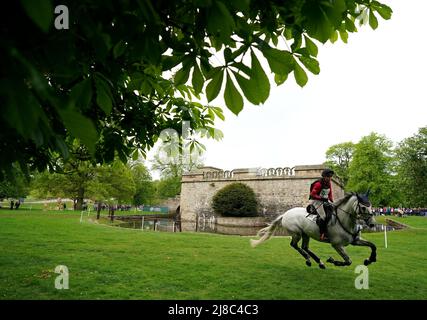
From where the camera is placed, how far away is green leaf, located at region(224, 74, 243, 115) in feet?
4.80

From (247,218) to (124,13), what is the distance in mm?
28707

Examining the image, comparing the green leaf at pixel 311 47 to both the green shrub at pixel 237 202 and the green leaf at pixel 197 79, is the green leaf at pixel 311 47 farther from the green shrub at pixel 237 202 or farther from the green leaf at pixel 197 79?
the green shrub at pixel 237 202

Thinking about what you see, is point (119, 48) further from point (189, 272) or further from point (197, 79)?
point (189, 272)

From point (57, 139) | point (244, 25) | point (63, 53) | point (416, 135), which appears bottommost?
point (57, 139)

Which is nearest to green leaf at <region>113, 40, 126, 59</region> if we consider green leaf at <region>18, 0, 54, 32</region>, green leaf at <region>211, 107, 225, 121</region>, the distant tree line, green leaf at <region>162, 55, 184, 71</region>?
green leaf at <region>162, 55, 184, 71</region>

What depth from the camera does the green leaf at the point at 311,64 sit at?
1.75 metres

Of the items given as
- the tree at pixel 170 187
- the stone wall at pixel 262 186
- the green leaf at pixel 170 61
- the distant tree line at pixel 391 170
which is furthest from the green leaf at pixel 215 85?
the tree at pixel 170 187

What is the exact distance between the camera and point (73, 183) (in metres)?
35.8

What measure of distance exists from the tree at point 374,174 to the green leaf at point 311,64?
143 feet

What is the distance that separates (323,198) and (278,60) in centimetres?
506

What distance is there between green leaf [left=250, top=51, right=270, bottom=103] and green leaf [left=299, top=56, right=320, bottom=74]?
50 cm

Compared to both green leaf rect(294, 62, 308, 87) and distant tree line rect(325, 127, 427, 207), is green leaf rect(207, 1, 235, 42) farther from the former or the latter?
distant tree line rect(325, 127, 427, 207)
